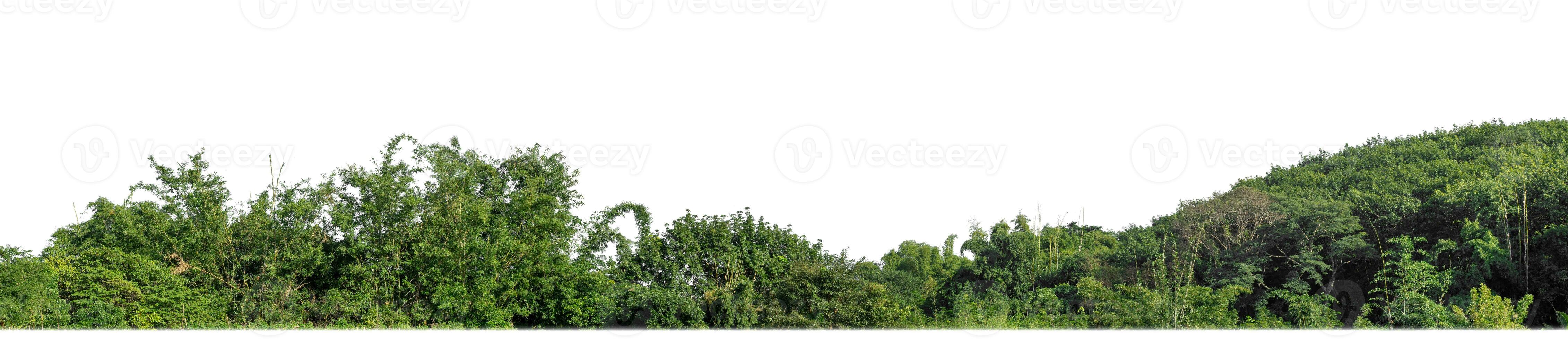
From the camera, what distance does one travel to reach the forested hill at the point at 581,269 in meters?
20.1

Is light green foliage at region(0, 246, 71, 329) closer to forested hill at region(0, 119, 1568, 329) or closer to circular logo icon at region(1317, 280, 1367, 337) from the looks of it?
forested hill at region(0, 119, 1568, 329)

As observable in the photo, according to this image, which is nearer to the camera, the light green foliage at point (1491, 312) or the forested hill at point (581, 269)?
the light green foliage at point (1491, 312)

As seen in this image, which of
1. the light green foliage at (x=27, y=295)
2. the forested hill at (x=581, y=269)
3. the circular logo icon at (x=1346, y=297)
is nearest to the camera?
the light green foliage at (x=27, y=295)

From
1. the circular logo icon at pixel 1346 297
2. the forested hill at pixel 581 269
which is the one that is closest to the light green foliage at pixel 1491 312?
the forested hill at pixel 581 269

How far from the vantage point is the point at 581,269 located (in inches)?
934

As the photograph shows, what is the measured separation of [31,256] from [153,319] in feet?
7.84

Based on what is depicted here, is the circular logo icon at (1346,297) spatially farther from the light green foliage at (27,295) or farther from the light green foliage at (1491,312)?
the light green foliage at (27,295)

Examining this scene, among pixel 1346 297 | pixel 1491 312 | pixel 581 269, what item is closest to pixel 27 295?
pixel 581 269

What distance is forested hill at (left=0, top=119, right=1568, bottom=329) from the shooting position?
2009 cm

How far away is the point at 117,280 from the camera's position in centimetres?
1930

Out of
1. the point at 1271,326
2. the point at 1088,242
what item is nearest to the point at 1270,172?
the point at 1088,242

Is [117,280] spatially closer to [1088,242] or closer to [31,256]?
[31,256]

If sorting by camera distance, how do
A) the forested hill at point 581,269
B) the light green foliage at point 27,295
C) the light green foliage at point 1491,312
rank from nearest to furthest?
1. the light green foliage at point 1491,312
2. the light green foliage at point 27,295
3. the forested hill at point 581,269

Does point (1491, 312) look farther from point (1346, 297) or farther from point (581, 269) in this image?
point (581, 269)
